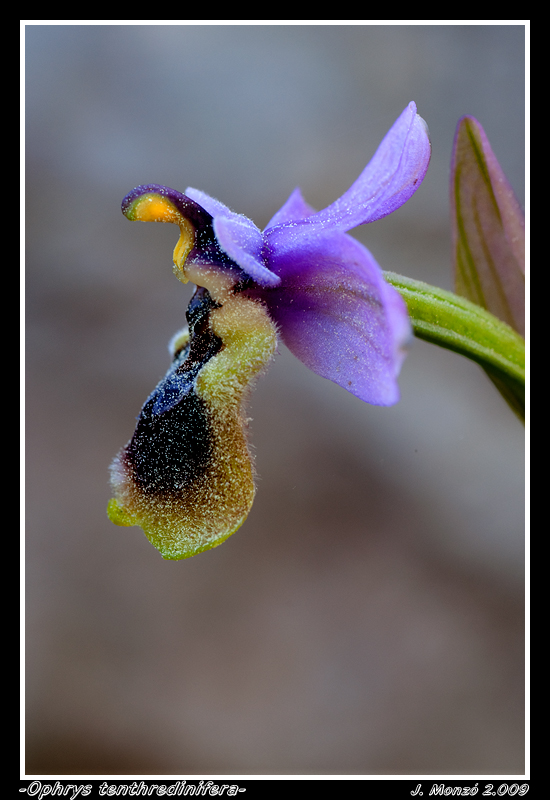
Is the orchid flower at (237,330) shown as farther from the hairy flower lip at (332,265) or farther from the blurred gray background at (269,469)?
the blurred gray background at (269,469)

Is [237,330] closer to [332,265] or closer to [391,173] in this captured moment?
[332,265]

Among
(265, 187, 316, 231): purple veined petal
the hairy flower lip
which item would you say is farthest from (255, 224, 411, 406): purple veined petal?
(265, 187, 316, 231): purple veined petal

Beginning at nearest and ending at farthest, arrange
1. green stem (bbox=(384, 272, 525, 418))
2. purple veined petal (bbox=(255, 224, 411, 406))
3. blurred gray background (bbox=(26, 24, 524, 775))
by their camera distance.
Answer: purple veined petal (bbox=(255, 224, 411, 406)) < green stem (bbox=(384, 272, 525, 418)) < blurred gray background (bbox=(26, 24, 524, 775))

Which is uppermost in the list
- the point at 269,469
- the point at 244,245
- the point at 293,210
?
the point at 293,210

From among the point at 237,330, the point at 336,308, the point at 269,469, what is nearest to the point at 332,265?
the point at 336,308

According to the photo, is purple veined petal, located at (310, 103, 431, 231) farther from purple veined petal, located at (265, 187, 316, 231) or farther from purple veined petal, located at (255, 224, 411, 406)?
purple veined petal, located at (265, 187, 316, 231)

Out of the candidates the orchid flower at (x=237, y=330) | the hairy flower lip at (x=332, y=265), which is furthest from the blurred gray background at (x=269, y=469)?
the hairy flower lip at (x=332, y=265)

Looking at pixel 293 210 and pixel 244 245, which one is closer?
pixel 244 245
